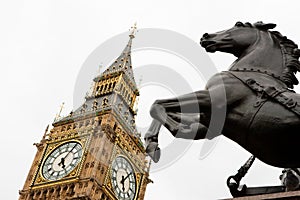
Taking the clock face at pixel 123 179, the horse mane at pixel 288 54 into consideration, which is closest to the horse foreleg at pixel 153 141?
the horse mane at pixel 288 54

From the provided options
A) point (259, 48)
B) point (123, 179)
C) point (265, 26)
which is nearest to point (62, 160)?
point (123, 179)

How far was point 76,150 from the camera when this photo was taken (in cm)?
3828

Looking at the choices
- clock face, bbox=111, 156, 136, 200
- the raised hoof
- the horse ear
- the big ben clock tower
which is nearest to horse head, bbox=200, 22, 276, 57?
the horse ear

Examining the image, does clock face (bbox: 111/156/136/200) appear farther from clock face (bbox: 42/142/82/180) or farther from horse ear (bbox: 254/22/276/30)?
horse ear (bbox: 254/22/276/30)

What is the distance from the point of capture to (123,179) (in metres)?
37.7

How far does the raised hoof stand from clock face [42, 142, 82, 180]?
32.3 meters

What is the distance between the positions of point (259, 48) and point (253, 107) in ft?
2.81

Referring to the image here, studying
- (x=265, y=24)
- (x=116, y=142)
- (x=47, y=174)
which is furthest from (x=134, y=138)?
(x=265, y=24)

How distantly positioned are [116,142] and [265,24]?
107 ft

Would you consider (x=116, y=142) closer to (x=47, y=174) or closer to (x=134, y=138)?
(x=134, y=138)

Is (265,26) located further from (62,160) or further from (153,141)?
(62,160)

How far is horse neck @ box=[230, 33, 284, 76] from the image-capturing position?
5.70 metres

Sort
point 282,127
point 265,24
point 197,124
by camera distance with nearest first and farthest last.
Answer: point 282,127
point 197,124
point 265,24

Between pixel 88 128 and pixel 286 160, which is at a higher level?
pixel 88 128
